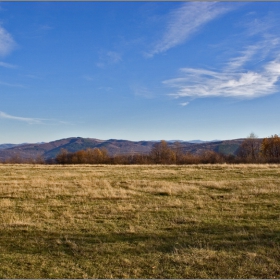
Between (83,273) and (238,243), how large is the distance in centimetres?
529

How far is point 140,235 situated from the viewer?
10.7 m

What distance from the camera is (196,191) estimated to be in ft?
67.2

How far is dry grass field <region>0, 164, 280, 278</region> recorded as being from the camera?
307 inches

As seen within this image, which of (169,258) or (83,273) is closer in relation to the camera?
(83,273)

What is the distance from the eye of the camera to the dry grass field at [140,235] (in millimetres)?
7797

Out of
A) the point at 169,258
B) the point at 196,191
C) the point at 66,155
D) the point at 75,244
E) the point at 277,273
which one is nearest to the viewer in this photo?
the point at 277,273

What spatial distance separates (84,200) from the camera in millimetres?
17516

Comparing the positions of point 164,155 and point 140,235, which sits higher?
point 164,155

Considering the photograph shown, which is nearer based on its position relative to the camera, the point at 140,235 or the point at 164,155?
the point at 140,235

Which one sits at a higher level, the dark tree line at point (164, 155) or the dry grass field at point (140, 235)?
the dark tree line at point (164, 155)

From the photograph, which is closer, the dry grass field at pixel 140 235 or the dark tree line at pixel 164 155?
the dry grass field at pixel 140 235

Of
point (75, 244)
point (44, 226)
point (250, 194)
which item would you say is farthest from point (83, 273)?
point (250, 194)

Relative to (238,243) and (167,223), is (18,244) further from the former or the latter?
(238,243)

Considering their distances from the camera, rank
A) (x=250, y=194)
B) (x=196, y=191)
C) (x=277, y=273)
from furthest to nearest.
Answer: (x=196, y=191), (x=250, y=194), (x=277, y=273)
